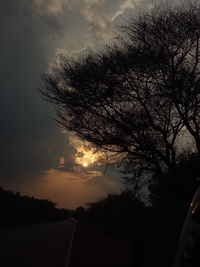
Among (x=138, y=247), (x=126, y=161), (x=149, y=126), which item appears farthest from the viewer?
(x=126, y=161)

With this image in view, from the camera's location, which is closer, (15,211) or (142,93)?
(142,93)

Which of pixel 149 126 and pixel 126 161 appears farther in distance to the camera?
pixel 126 161

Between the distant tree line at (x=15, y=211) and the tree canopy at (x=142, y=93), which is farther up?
the distant tree line at (x=15, y=211)

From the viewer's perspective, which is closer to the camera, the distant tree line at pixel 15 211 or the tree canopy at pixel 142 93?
the tree canopy at pixel 142 93

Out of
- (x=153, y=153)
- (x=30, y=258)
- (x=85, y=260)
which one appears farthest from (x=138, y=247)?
(x=153, y=153)

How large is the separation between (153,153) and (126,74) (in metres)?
3.64

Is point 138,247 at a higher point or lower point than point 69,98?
lower

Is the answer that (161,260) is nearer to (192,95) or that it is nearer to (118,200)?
(192,95)

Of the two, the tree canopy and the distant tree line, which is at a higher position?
the distant tree line

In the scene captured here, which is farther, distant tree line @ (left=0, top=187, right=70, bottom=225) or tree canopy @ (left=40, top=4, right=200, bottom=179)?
distant tree line @ (left=0, top=187, right=70, bottom=225)

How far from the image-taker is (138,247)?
28.9 ft

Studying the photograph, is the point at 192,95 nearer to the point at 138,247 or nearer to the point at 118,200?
the point at 138,247

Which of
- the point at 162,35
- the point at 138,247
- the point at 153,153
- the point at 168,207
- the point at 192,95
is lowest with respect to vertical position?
the point at 138,247

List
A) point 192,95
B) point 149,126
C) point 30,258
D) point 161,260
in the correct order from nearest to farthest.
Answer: point 30,258, point 161,260, point 192,95, point 149,126
